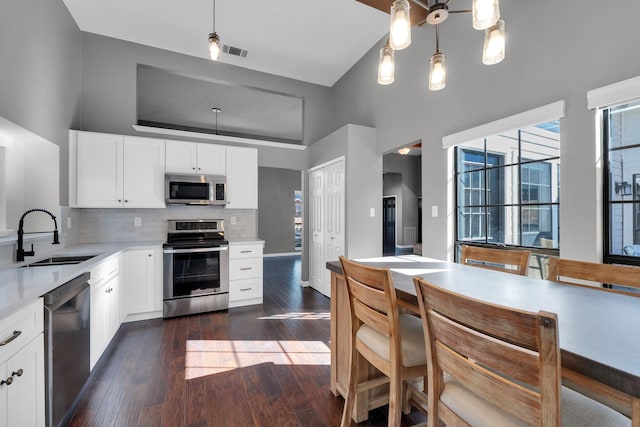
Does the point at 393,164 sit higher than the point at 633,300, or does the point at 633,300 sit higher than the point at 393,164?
the point at 393,164

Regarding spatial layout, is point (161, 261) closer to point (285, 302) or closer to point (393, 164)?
point (285, 302)

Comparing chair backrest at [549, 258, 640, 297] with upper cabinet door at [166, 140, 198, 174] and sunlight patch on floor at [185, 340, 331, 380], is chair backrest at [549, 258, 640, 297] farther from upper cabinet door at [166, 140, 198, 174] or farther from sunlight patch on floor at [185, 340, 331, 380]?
upper cabinet door at [166, 140, 198, 174]

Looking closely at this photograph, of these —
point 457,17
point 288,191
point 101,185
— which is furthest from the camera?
point 288,191

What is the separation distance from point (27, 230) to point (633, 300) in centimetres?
399

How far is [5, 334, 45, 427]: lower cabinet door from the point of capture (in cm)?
121

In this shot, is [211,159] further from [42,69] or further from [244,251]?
[42,69]

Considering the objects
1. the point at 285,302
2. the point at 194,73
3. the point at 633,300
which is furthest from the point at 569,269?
the point at 194,73

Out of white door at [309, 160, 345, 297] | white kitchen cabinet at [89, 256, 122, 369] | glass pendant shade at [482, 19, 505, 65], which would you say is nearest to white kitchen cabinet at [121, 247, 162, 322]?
white kitchen cabinet at [89, 256, 122, 369]

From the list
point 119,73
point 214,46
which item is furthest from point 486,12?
point 119,73

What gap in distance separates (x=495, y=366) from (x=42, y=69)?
389 centimetres

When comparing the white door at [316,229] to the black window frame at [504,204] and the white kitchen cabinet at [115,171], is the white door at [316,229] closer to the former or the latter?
the black window frame at [504,204]

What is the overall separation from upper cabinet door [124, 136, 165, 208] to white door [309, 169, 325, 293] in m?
2.23

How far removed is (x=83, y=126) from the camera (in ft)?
11.9

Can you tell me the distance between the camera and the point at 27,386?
4.33 ft
